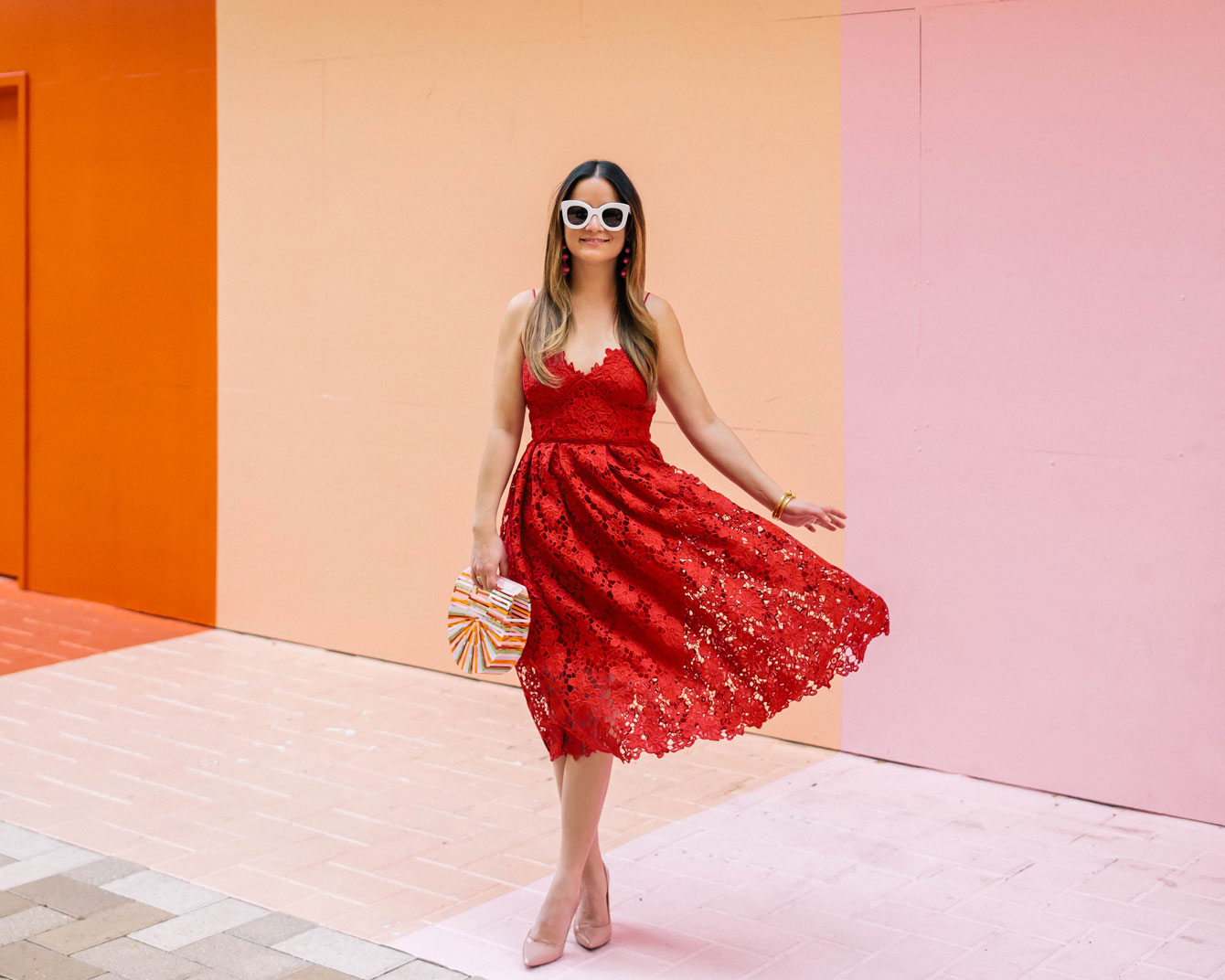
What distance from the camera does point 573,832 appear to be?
329cm

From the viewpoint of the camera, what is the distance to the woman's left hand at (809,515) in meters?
3.38

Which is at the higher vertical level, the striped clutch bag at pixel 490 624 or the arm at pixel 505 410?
the arm at pixel 505 410

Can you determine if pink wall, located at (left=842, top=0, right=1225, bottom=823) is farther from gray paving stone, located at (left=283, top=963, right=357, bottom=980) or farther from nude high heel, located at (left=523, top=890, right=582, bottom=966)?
gray paving stone, located at (left=283, top=963, right=357, bottom=980)

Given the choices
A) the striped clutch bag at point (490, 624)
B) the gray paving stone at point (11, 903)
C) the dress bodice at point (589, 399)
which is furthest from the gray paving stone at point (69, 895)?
the dress bodice at point (589, 399)

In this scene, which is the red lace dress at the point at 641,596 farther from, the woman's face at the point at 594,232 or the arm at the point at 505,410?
the woman's face at the point at 594,232

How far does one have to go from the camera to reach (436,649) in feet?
19.8

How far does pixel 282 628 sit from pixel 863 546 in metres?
2.91

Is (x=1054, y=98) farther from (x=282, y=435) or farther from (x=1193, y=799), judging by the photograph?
(x=282, y=435)

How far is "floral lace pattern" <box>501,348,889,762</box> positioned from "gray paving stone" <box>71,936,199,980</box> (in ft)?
3.10

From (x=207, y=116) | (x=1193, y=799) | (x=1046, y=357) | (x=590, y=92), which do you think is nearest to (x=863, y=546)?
(x=1046, y=357)

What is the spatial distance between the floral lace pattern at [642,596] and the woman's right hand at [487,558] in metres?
0.03

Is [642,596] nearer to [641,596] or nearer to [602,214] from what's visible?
[641,596]

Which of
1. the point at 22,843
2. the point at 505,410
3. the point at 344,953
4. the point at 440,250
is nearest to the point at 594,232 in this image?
A: the point at 505,410

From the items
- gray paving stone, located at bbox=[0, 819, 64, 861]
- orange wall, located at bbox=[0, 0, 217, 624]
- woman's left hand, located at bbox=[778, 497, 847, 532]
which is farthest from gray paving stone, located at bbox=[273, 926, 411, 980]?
orange wall, located at bbox=[0, 0, 217, 624]
